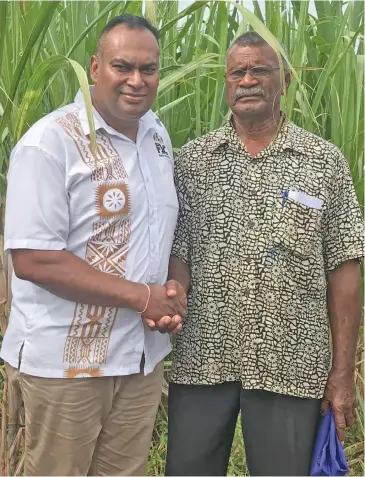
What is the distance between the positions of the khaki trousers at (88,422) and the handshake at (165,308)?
0.17 m

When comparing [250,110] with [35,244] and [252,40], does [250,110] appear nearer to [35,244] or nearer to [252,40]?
[252,40]

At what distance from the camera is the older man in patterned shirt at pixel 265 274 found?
62.9 inches

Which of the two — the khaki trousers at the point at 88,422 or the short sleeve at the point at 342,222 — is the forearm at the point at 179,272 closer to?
the khaki trousers at the point at 88,422

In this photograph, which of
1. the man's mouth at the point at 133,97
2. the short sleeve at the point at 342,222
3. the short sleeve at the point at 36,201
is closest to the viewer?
the short sleeve at the point at 36,201

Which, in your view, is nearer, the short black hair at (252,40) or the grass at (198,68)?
the short black hair at (252,40)

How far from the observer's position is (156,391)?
1.69m

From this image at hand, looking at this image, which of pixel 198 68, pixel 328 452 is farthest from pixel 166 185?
pixel 328 452

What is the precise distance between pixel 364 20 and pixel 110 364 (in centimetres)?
126

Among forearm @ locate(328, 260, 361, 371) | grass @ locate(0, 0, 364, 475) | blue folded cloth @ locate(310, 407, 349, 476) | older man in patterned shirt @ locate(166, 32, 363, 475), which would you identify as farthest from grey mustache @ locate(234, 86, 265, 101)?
blue folded cloth @ locate(310, 407, 349, 476)

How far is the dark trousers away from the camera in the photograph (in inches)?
64.4

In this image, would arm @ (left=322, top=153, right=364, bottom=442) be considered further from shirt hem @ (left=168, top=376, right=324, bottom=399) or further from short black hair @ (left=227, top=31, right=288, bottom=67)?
short black hair @ (left=227, top=31, right=288, bottom=67)

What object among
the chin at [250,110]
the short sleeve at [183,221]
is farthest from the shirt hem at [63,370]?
the chin at [250,110]

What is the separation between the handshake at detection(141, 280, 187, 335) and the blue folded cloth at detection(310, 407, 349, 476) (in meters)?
0.43

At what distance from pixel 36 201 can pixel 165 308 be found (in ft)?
1.17
